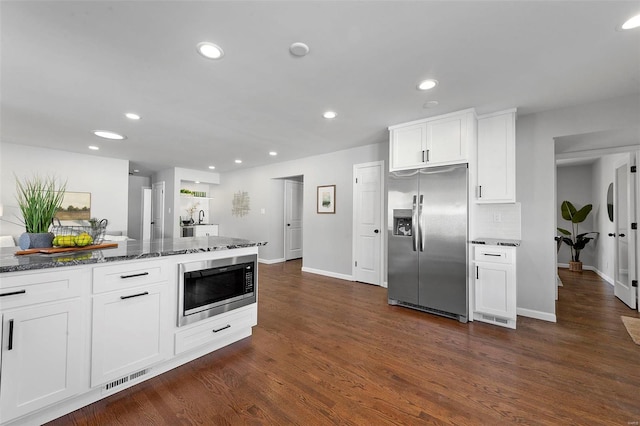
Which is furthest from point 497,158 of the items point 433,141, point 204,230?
point 204,230

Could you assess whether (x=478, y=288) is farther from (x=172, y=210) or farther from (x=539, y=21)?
(x=172, y=210)

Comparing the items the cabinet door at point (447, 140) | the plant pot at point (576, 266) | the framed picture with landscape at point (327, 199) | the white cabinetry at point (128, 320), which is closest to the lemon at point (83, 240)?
the white cabinetry at point (128, 320)

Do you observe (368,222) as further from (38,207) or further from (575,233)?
(575,233)

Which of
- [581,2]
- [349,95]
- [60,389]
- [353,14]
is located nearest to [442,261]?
[349,95]

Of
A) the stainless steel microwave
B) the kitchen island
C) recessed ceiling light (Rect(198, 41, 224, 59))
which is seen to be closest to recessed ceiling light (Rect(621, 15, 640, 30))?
recessed ceiling light (Rect(198, 41, 224, 59))

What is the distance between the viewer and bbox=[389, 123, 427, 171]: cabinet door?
3.32 metres

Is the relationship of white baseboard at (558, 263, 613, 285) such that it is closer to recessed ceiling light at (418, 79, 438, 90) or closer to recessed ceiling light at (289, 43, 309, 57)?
recessed ceiling light at (418, 79, 438, 90)

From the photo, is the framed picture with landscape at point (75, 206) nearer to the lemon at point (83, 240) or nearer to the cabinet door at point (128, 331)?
the lemon at point (83, 240)

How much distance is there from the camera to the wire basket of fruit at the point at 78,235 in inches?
73.8

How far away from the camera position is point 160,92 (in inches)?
105

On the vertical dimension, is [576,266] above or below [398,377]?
above

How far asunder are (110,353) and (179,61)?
7.03 ft

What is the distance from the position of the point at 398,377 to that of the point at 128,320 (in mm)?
1941

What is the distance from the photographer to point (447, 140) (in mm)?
3141
